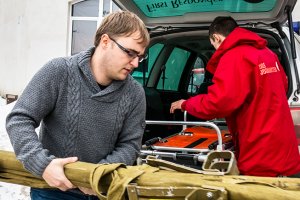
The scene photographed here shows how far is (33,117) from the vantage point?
185 cm

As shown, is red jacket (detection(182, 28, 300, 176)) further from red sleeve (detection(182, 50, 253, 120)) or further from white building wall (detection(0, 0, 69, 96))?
white building wall (detection(0, 0, 69, 96))

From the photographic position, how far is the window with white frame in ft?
43.2

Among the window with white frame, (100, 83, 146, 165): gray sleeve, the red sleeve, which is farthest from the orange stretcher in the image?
the window with white frame

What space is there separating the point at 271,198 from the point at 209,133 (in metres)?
2.63

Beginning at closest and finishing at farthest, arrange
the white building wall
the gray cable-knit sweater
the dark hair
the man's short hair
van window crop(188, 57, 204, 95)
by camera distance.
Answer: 1. the gray cable-knit sweater
2. the man's short hair
3. the dark hair
4. van window crop(188, 57, 204, 95)
5. the white building wall

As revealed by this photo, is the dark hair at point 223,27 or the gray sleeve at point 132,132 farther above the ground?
the dark hair at point 223,27

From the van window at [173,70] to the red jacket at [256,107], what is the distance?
208 centimetres

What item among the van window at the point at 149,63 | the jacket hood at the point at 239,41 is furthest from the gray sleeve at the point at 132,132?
the van window at the point at 149,63

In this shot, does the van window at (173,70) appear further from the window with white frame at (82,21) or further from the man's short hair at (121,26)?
the window with white frame at (82,21)

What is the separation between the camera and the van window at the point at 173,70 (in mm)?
5051

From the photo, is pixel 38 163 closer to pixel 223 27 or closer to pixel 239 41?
pixel 239 41

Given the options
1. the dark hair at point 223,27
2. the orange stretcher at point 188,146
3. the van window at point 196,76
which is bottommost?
the orange stretcher at point 188,146

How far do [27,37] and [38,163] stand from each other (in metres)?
12.4

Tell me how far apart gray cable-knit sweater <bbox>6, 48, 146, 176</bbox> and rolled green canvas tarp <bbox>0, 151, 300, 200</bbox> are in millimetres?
374
